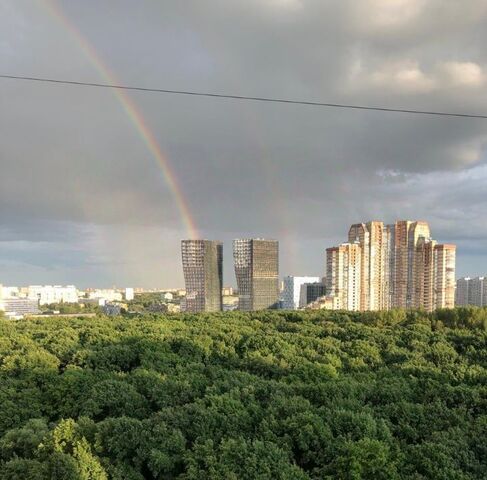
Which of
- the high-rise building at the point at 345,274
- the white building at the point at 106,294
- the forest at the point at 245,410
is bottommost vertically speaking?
the white building at the point at 106,294

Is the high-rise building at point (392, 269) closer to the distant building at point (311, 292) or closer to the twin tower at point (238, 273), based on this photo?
the distant building at point (311, 292)

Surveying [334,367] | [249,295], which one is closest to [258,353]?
[334,367]

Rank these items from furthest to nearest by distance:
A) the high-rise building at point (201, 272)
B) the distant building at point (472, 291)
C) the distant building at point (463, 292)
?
the high-rise building at point (201, 272) → the distant building at point (463, 292) → the distant building at point (472, 291)

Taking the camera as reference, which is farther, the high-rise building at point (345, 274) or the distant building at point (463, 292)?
the distant building at point (463, 292)

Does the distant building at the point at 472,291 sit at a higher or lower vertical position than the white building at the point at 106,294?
higher

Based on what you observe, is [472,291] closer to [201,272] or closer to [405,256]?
[405,256]

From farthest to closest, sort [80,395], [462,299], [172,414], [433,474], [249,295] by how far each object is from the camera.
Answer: [249,295]
[462,299]
[80,395]
[172,414]
[433,474]

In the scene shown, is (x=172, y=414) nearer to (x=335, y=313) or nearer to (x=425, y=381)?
(x=425, y=381)

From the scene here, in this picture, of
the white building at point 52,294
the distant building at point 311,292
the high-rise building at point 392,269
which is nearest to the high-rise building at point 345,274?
the high-rise building at point 392,269
